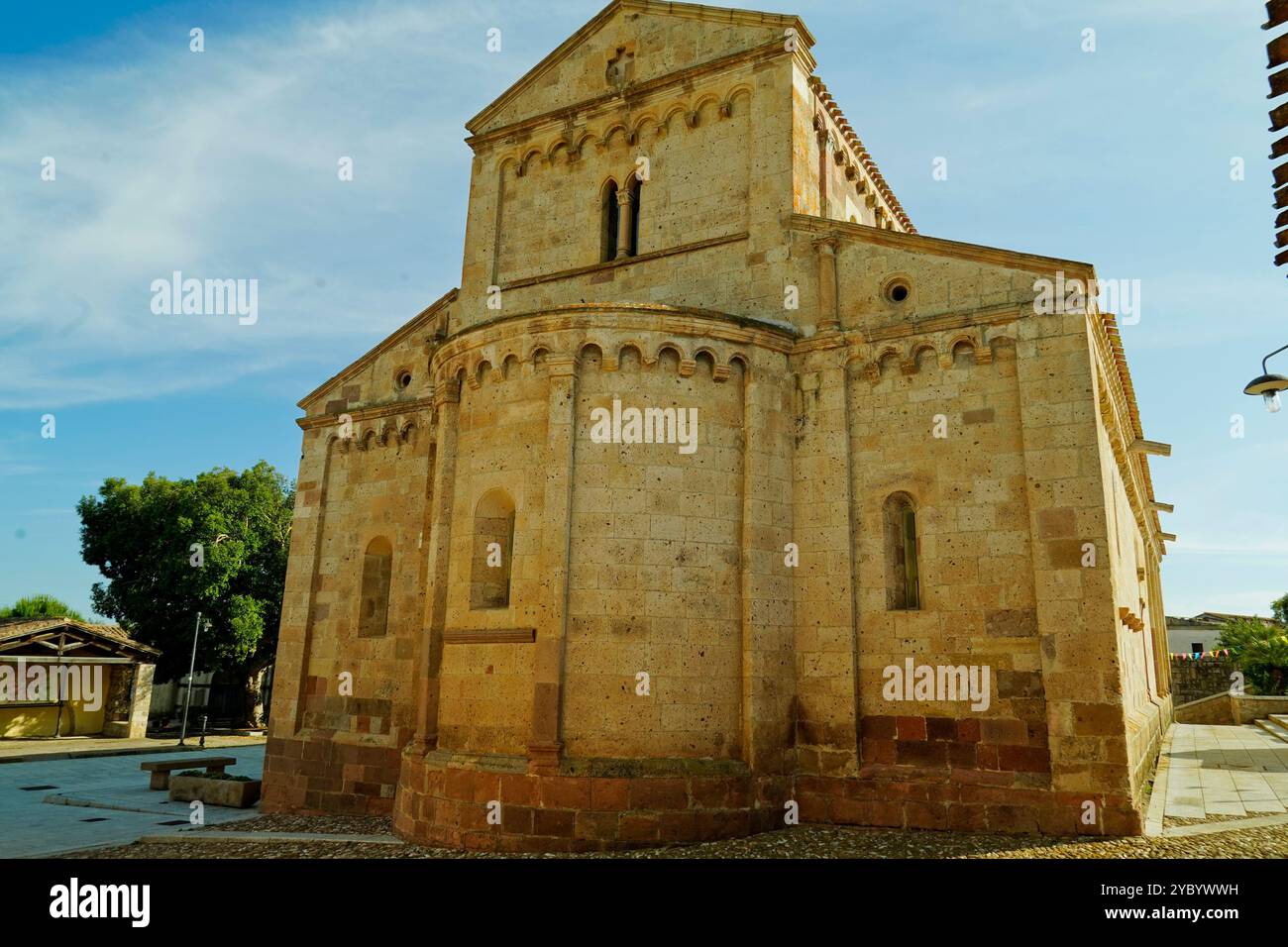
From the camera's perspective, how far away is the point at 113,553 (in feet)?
117

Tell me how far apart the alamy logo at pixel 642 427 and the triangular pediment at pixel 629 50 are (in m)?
7.13

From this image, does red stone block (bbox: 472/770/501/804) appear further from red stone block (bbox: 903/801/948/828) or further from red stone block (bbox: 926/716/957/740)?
red stone block (bbox: 926/716/957/740)

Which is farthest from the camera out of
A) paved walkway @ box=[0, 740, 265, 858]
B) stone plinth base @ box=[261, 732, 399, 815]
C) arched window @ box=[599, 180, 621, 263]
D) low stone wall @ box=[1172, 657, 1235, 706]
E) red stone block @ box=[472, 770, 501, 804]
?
low stone wall @ box=[1172, 657, 1235, 706]

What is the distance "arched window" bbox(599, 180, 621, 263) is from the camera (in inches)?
612

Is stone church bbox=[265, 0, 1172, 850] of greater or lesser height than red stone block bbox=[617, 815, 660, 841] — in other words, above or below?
above

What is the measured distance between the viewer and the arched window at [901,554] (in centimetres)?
1170

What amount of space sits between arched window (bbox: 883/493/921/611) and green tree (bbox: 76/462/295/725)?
3022 cm

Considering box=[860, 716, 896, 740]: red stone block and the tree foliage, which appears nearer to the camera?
box=[860, 716, 896, 740]: red stone block

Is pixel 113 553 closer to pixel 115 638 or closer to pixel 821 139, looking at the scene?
pixel 115 638

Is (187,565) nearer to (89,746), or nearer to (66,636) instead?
(66,636)
